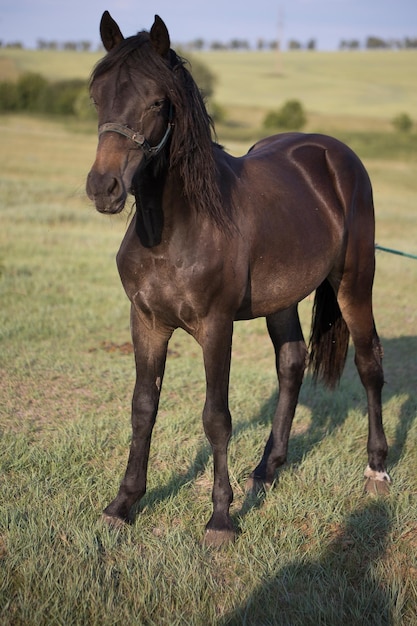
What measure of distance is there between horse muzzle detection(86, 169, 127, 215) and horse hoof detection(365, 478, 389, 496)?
2459mm

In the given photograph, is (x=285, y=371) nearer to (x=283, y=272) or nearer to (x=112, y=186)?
(x=283, y=272)

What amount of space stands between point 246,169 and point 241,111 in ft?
172

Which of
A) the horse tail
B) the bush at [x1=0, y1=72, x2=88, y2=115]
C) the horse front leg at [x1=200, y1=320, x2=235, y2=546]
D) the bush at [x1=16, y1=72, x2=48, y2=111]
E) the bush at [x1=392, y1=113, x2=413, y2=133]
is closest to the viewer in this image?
the horse front leg at [x1=200, y1=320, x2=235, y2=546]

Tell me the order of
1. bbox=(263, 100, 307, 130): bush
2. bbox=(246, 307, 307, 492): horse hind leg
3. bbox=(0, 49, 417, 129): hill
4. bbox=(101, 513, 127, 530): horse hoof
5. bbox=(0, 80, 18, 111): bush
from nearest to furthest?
1. bbox=(101, 513, 127, 530): horse hoof
2. bbox=(246, 307, 307, 492): horse hind leg
3. bbox=(263, 100, 307, 130): bush
4. bbox=(0, 80, 18, 111): bush
5. bbox=(0, 49, 417, 129): hill

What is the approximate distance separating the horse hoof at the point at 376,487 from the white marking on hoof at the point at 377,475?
0.02m

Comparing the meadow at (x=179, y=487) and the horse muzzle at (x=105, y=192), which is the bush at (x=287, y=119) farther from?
the horse muzzle at (x=105, y=192)

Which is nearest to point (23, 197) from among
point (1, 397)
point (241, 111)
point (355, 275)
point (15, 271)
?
point (15, 271)

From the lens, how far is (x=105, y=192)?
2838 mm

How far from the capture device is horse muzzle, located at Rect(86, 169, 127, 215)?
284cm

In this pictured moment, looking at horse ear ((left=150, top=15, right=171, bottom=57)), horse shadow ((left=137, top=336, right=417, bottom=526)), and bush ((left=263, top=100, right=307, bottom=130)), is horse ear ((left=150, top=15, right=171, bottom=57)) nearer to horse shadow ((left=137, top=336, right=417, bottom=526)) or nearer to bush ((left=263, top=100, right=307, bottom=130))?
horse shadow ((left=137, top=336, right=417, bottom=526))

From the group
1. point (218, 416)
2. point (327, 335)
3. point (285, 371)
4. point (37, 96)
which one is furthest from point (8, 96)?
point (218, 416)

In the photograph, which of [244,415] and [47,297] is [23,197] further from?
[244,415]

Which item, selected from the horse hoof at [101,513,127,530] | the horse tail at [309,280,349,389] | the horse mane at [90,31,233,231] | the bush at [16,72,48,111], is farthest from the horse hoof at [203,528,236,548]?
the bush at [16,72,48,111]

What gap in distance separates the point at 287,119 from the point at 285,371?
39635 millimetres
